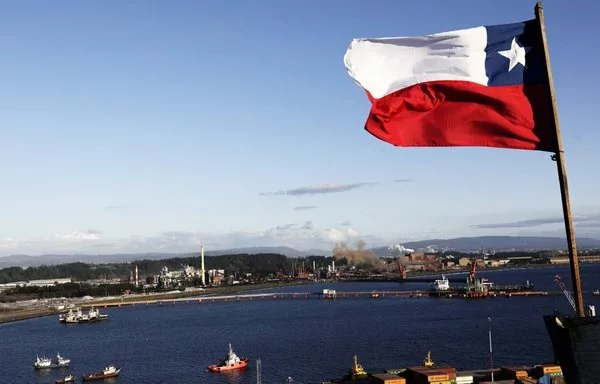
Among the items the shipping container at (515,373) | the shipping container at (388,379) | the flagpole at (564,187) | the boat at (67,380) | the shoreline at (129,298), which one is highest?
the flagpole at (564,187)

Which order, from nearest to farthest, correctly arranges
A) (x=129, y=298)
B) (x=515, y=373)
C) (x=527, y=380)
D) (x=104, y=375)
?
(x=527, y=380) < (x=515, y=373) < (x=104, y=375) < (x=129, y=298)

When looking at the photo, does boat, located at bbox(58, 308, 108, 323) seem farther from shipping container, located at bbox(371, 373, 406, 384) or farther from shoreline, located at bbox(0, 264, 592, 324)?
shipping container, located at bbox(371, 373, 406, 384)

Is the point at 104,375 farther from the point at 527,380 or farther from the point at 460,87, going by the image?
the point at 460,87

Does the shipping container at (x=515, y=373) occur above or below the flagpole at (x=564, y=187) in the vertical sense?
below

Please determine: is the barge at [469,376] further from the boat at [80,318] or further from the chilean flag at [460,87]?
the boat at [80,318]

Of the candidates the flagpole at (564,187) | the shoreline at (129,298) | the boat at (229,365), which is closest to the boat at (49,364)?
the boat at (229,365)

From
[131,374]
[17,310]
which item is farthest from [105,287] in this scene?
[131,374]

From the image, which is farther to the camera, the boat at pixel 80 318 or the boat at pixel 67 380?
the boat at pixel 80 318

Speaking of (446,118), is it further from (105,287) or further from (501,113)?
(105,287)

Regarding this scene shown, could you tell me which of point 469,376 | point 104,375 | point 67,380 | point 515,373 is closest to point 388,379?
point 469,376
